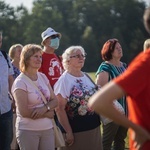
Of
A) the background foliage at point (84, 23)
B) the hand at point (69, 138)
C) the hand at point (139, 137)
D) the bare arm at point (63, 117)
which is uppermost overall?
the hand at point (139, 137)

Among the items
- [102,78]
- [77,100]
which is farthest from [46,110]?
[102,78]

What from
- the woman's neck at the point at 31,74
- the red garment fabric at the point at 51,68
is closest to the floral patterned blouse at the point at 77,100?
the woman's neck at the point at 31,74

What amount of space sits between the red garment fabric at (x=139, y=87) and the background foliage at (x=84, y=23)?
2998 inches

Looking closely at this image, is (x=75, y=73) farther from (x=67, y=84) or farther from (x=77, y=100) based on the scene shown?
(x=77, y=100)

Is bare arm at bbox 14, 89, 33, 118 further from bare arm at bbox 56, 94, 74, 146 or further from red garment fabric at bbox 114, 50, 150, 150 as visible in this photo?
red garment fabric at bbox 114, 50, 150, 150

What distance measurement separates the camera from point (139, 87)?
3680 mm

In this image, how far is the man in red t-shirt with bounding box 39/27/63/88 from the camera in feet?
28.1

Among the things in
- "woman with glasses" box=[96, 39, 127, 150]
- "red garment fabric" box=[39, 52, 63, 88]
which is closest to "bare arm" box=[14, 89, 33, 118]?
"woman with glasses" box=[96, 39, 127, 150]

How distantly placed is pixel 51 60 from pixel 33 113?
2379 millimetres

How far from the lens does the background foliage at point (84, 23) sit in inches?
3408

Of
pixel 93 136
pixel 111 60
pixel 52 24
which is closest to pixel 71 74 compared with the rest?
pixel 93 136

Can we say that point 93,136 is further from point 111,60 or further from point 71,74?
point 111,60

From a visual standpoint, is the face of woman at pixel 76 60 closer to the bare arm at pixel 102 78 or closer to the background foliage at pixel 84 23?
the bare arm at pixel 102 78

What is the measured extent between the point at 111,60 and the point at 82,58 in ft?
3.72
